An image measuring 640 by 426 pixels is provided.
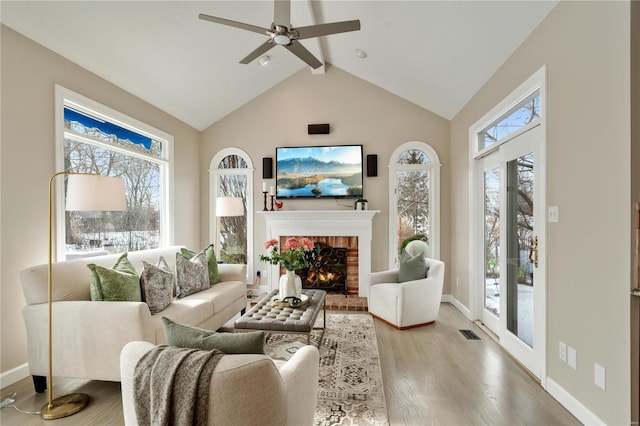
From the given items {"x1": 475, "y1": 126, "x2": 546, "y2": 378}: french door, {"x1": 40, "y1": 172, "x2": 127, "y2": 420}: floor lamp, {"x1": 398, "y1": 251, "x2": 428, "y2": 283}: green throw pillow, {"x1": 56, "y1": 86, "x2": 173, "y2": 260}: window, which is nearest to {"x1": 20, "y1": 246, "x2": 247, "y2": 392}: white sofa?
{"x1": 40, "y1": 172, "x2": 127, "y2": 420}: floor lamp

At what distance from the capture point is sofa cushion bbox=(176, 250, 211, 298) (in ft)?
10.7

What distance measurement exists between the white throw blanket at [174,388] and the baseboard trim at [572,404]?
7.29 feet

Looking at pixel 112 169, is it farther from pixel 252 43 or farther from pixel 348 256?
pixel 348 256

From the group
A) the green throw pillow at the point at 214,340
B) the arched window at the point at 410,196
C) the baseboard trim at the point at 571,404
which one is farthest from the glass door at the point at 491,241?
the green throw pillow at the point at 214,340

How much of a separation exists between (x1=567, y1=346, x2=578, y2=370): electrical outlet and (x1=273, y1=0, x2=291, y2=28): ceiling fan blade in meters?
3.07

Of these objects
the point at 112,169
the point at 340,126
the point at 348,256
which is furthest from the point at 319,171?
the point at 112,169

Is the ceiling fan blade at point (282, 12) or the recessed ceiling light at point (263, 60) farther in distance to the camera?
the recessed ceiling light at point (263, 60)

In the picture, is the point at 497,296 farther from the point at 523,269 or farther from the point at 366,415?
the point at 366,415

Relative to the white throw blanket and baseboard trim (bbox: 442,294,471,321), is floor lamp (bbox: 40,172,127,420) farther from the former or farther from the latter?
baseboard trim (bbox: 442,294,471,321)

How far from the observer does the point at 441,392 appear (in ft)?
7.54

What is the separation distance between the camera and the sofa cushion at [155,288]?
264 cm

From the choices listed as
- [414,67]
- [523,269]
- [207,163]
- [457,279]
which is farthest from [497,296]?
[207,163]

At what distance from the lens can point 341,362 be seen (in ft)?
9.02

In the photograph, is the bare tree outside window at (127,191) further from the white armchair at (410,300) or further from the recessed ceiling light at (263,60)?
the white armchair at (410,300)
